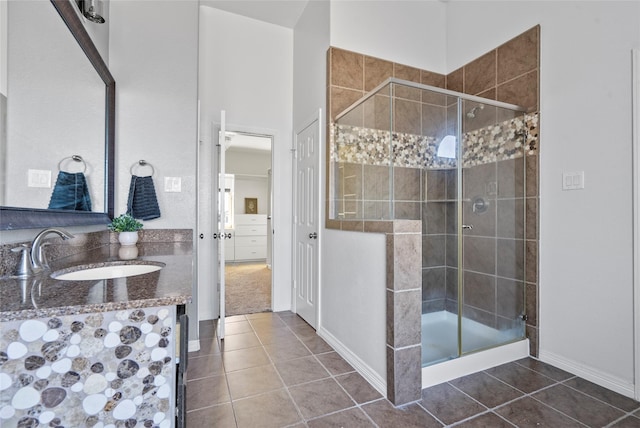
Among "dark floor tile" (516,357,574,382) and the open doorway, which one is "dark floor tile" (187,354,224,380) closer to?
"dark floor tile" (516,357,574,382)

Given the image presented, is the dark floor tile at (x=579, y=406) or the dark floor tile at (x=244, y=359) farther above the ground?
the dark floor tile at (x=579, y=406)

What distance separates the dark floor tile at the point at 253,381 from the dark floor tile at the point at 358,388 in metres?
0.41

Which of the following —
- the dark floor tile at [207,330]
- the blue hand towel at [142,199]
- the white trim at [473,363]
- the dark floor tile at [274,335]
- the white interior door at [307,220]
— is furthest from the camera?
the white interior door at [307,220]

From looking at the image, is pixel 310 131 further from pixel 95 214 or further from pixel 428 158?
pixel 95 214

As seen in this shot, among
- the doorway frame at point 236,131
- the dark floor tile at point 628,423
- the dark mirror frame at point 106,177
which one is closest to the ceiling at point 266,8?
the doorway frame at point 236,131

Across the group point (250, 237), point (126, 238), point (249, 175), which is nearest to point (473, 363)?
point (126, 238)

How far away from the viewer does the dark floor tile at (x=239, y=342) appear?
245 cm

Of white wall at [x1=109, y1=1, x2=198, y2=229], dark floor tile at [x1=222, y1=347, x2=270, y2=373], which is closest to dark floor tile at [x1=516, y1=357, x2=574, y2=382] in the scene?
dark floor tile at [x1=222, y1=347, x2=270, y2=373]

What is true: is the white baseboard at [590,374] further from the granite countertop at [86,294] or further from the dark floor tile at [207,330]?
the dark floor tile at [207,330]

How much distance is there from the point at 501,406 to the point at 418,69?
287 cm

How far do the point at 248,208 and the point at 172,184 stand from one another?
16.9 feet

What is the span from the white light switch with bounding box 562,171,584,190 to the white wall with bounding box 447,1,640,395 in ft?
0.09

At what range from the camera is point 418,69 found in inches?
117

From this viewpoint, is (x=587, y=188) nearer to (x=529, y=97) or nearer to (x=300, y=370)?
(x=529, y=97)
